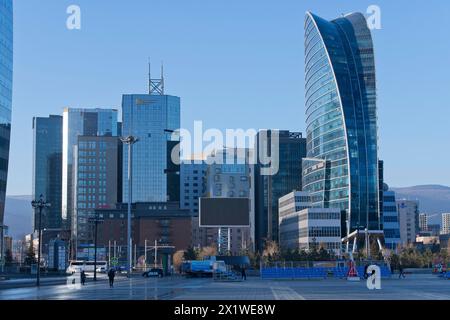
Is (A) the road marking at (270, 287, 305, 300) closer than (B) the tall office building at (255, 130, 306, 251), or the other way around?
(A) the road marking at (270, 287, 305, 300)

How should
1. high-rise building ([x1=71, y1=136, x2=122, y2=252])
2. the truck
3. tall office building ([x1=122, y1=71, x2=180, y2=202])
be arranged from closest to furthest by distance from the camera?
the truck < tall office building ([x1=122, y1=71, x2=180, y2=202]) < high-rise building ([x1=71, y1=136, x2=122, y2=252])

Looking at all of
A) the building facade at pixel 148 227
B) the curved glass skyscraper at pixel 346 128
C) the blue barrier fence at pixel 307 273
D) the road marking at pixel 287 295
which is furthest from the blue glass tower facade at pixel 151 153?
the road marking at pixel 287 295

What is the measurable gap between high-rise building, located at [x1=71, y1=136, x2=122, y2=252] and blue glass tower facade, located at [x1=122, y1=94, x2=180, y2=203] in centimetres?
277

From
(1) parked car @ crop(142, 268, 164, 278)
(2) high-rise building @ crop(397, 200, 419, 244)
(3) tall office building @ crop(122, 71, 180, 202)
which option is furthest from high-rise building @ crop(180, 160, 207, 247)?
(2) high-rise building @ crop(397, 200, 419, 244)

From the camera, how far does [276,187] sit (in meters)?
147

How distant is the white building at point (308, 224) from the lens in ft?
389

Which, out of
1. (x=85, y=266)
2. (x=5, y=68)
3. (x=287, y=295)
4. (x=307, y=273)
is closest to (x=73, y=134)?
(x=85, y=266)

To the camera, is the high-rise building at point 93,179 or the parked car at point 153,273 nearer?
the parked car at point 153,273

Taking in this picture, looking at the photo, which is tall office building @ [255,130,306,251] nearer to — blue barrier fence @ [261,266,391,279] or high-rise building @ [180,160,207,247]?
high-rise building @ [180,160,207,247]

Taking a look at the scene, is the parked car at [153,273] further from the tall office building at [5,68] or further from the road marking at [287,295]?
the road marking at [287,295]

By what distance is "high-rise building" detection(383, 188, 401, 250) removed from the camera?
5418 inches

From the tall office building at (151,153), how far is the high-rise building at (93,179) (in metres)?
2.84

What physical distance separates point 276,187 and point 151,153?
33582 mm

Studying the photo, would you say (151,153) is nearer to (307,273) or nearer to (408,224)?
(307,273)
